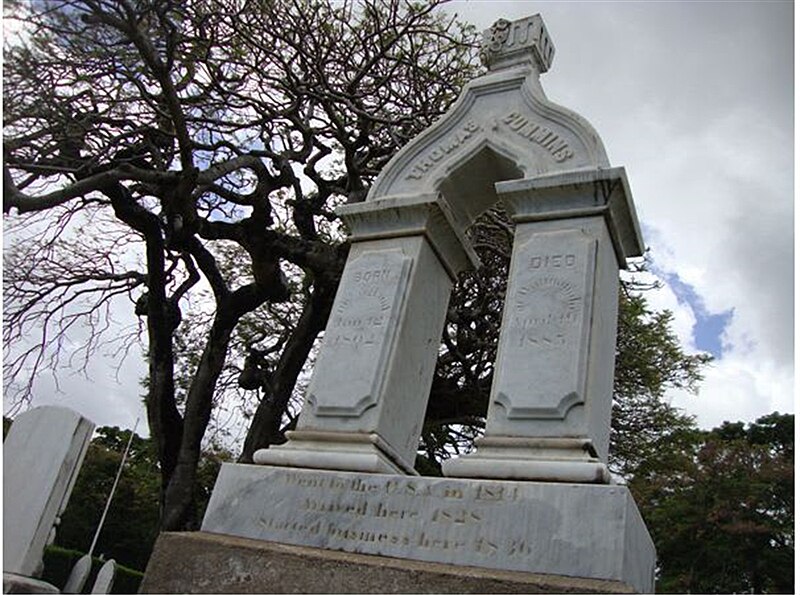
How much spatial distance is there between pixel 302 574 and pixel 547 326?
73.4 inches

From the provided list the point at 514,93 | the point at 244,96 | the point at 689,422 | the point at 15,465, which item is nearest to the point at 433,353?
the point at 514,93

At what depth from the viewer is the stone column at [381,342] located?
12.8 feet

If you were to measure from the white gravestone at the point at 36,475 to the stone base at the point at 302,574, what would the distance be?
0.87 metres

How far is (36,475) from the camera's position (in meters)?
4.02

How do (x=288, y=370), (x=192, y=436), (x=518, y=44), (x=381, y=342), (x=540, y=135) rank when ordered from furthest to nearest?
(x=288, y=370) < (x=192, y=436) < (x=518, y=44) < (x=540, y=135) < (x=381, y=342)

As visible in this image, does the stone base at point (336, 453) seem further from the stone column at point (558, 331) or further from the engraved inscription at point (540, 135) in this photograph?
the engraved inscription at point (540, 135)

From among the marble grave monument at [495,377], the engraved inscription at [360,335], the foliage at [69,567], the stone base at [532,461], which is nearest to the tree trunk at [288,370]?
the marble grave monument at [495,377]

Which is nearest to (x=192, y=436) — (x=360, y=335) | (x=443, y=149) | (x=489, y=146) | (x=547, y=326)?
(x=360, y=335)

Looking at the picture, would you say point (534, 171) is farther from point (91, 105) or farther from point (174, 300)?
point (174, 300)

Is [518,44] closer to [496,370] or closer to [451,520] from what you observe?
[496,370]

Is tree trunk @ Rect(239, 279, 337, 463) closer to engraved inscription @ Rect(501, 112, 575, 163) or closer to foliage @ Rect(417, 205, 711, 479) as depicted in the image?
foliage @ Rect(417, 205, 711, 479)

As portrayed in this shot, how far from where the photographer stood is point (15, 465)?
4.09 meters

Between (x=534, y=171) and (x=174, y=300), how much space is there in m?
7.85

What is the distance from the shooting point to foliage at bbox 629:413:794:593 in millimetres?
17641
